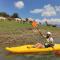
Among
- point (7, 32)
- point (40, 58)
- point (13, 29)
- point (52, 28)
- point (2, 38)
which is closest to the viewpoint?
point (40, 58)

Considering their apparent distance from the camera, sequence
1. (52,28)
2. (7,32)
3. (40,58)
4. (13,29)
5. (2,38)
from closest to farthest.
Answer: (40,58) < (2,38) < (7,32) < (13,29) < (52,28)

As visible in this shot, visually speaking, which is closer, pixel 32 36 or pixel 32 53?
pixel 32 53

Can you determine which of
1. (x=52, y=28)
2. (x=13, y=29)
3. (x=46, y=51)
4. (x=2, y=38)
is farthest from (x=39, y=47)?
(x=52, y=28)

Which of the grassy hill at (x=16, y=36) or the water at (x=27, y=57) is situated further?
the grassy hill at (x=16, y=36)

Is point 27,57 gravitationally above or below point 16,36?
below

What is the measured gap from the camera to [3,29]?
34.2 m

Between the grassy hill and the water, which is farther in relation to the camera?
the grassy hill

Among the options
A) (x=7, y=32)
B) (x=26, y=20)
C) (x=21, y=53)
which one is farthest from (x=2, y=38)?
(x=26, y=20)

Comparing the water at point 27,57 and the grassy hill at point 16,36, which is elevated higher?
the grassy hill at point 16,36

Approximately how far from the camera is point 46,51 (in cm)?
2222

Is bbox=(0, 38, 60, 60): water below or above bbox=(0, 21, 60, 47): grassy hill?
below

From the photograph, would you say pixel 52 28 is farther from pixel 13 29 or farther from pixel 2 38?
pixel 2 38

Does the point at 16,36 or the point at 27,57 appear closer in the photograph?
the point at 27,57

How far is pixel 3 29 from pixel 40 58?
13.1 m
